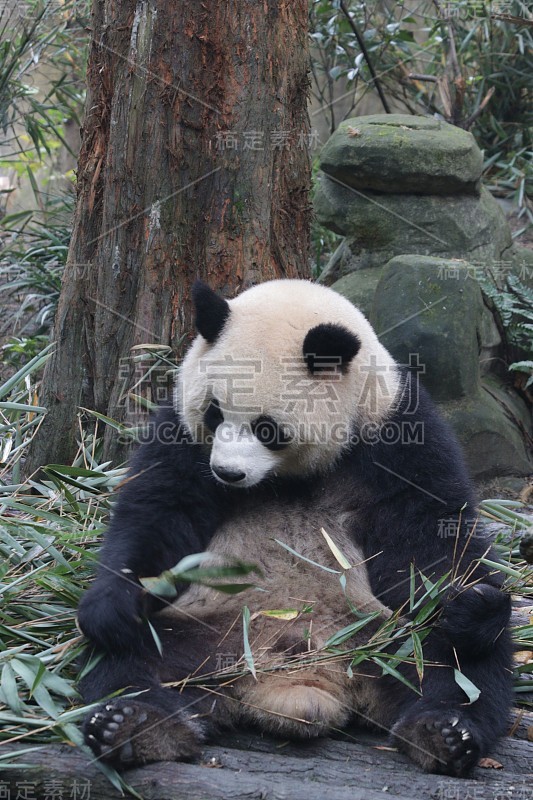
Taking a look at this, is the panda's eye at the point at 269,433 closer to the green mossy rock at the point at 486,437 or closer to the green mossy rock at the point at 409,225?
the green mossy rock at the point at 486,437

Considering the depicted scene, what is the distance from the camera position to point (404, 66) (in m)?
10.3

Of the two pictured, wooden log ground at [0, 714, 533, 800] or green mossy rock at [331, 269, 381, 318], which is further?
green mossy rock at [331, 269, 381, 318]

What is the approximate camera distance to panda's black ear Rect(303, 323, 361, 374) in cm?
291

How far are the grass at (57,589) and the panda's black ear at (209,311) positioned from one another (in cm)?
83

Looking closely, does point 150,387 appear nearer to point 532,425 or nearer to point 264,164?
point 264,164

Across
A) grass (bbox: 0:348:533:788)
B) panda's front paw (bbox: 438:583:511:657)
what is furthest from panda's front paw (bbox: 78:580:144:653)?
panda's front paw (bbox: 438:583:511:657)

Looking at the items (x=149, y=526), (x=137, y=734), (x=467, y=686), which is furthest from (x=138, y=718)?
(x=467, y=686)

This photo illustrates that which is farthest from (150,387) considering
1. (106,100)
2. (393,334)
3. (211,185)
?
(393,334)

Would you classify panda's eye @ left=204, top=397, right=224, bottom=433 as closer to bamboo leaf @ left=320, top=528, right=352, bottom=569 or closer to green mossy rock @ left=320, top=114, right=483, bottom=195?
bamboo leaf @ left=320, top=528, right=352, bottom=569

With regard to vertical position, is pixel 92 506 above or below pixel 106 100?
below

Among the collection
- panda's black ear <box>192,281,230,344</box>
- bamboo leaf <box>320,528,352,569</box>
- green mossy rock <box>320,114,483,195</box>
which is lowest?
bamboo leaf <box>320,528,352,569</box>

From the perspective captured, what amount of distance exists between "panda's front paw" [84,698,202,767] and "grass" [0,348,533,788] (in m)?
0.07

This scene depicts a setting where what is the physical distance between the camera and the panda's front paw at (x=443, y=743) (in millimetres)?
2562

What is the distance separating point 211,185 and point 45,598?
192 cm
